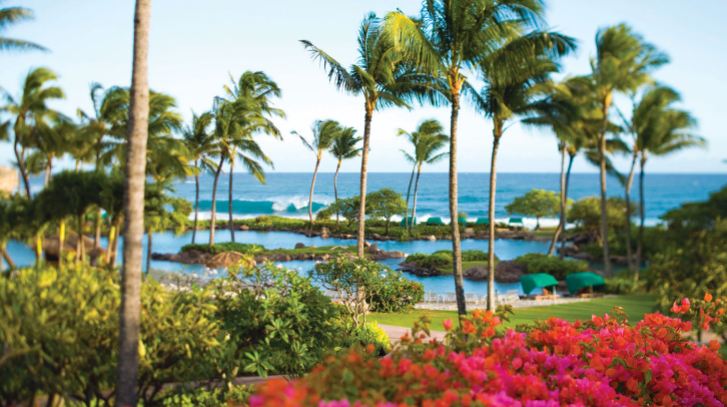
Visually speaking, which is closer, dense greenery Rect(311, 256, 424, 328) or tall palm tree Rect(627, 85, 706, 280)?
dense greenery Rect(311, 256, 424, 328)

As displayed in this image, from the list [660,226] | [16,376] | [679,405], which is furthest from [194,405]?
[660,226]

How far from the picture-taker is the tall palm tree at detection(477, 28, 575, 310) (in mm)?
12453

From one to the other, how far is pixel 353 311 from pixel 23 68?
16740 mm

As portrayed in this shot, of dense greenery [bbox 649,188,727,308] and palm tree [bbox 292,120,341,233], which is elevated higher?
palm tree [bbox 292,120,341,233]

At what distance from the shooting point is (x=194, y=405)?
5242 mm

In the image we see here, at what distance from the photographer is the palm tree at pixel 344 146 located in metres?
34.4

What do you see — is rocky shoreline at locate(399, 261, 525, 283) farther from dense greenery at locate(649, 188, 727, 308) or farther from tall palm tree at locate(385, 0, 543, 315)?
tall palm tree at locate(385, 0, 543, 315)

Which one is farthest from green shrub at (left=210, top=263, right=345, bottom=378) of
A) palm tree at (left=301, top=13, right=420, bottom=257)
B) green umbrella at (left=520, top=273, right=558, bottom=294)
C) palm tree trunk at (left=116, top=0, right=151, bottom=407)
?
green umbrella at (left=520, top=273, right=558, bottom=294)

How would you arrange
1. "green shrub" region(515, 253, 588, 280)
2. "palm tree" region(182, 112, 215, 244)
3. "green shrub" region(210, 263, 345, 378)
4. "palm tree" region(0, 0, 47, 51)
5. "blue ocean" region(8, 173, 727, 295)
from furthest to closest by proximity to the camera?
"palm tree" region(182, 112, 215, 244) < "blue ocean" region(8, 173, 727, 295) < "green shrub" region(515, 253, 588, 280) < "palm tree" region(0, 0, 47, 51) < "green shrub" region(210, 263, 345, 378)

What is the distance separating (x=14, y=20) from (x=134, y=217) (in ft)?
48.2

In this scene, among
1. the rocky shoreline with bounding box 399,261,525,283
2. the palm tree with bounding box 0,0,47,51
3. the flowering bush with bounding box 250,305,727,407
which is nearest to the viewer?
the flowering bush with bounding box 250,305,727,407

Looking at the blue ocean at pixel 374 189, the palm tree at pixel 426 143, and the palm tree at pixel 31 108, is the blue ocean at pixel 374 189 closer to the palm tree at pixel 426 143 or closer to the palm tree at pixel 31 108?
the palm tree at pixel 31 108

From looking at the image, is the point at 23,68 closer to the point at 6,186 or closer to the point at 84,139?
the point at 84,139

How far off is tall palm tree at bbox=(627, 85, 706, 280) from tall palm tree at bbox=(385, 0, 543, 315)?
565 inches
